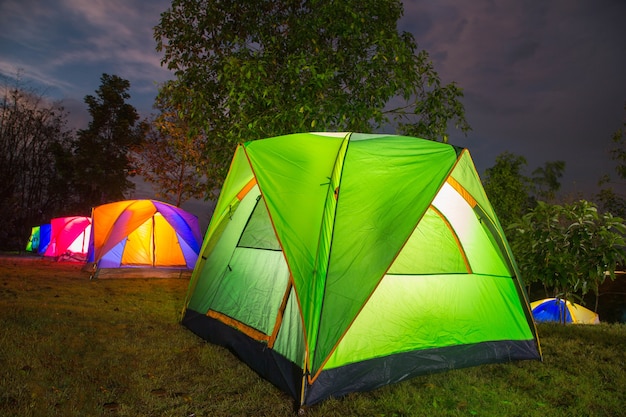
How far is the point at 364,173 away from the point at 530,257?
385 cm

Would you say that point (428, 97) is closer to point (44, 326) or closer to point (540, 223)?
point (540, 223)

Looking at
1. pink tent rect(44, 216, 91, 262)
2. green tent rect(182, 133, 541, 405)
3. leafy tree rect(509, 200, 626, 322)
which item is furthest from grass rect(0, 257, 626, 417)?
pink tent rect(44, 216, 91, 262)

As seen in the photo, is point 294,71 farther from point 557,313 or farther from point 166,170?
point 166,170

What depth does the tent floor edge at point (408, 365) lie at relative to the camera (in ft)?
9.87

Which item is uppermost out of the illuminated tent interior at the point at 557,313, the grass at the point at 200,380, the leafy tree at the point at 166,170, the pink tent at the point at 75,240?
the leafy tree at the point at 166,170

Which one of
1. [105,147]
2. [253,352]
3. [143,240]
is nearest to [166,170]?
[143,240]

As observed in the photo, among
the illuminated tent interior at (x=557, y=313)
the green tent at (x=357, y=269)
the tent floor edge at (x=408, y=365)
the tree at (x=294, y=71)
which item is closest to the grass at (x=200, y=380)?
the tent floor edge at (x=408, y=365)

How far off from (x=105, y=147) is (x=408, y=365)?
3246 centimetres

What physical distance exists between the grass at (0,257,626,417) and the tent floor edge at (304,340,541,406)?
7 centimetres

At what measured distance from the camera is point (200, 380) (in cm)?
337

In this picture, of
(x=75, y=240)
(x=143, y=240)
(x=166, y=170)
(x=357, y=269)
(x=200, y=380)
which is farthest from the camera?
(x=166, y=170)

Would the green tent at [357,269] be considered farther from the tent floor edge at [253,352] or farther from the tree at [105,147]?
the tree at [105,147]

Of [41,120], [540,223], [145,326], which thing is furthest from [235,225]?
[41,120]

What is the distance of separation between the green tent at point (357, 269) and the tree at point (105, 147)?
28398 mm
